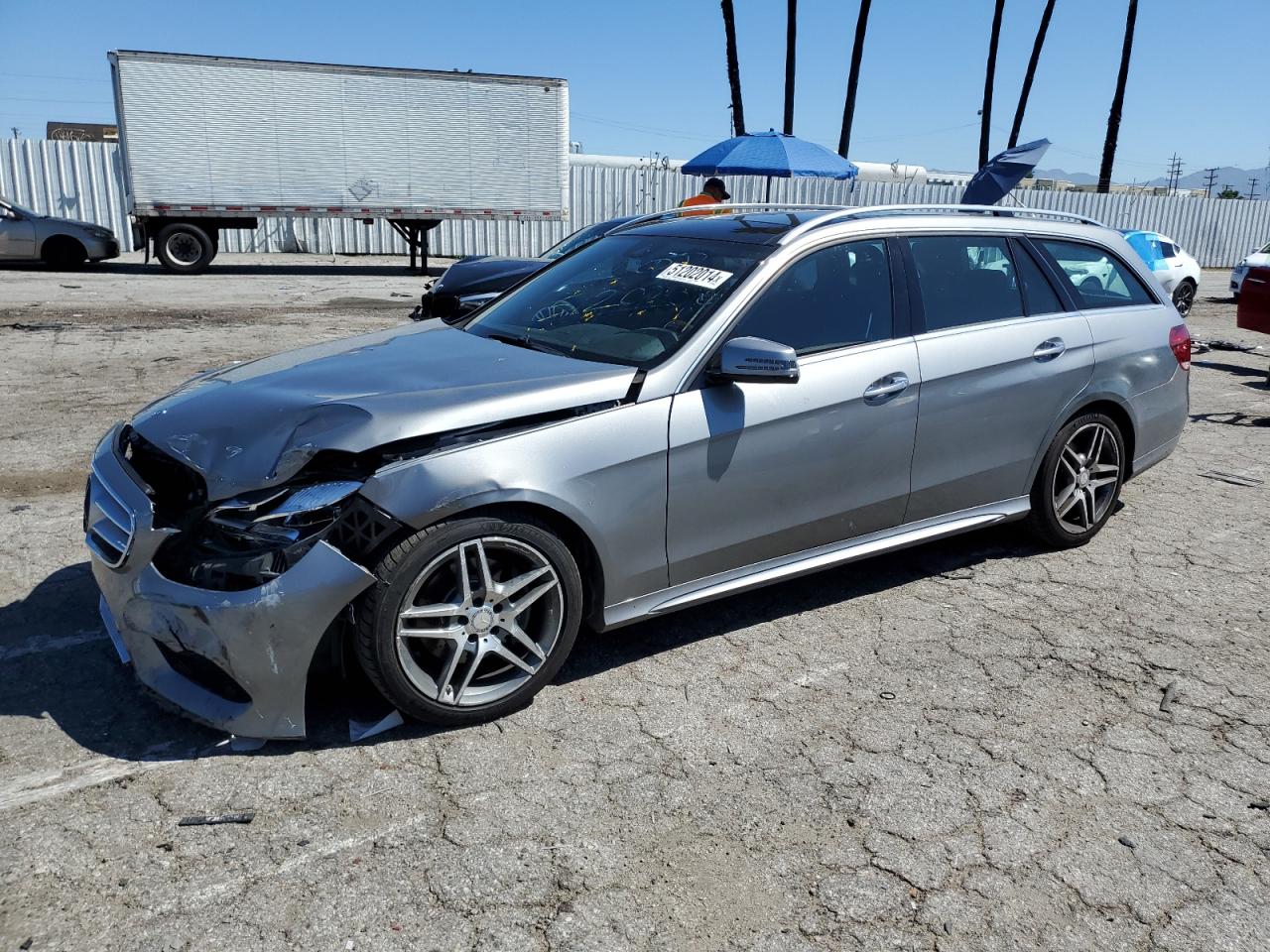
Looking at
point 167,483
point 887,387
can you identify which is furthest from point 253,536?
point 887,387

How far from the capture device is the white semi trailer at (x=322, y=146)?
18719 millimetres

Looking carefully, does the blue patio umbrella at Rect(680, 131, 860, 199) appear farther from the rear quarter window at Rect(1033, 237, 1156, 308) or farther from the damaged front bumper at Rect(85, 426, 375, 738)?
the damaged front bumper at Rect(85, 426, 375, 738)

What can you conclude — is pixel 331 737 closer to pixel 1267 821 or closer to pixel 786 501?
pixel 786 501

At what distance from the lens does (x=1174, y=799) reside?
10.2ft

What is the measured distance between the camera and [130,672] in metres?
3.67

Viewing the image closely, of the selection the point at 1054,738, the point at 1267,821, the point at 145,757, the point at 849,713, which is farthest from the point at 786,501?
the point at 145,757

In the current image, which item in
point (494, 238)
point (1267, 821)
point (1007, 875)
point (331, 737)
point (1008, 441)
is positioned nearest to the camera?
point (1007, 875)

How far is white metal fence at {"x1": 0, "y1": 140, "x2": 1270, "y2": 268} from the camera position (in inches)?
906

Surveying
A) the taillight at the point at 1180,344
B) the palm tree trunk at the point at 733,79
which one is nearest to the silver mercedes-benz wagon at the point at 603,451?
the taillight at the point at 1180,344

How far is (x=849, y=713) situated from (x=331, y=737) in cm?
178

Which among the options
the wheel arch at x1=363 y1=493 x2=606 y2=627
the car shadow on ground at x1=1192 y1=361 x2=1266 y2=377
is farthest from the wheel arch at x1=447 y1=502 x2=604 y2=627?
the car shadow on ground at x1=1192 y1=361 x2=1266 y2=377

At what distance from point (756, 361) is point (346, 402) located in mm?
1427

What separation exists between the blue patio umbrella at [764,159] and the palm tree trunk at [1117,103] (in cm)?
2796

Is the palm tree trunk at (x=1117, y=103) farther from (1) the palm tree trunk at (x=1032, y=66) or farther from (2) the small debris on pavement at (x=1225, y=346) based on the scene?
(2) the small debris on pavement at (x=1225, y=346)
